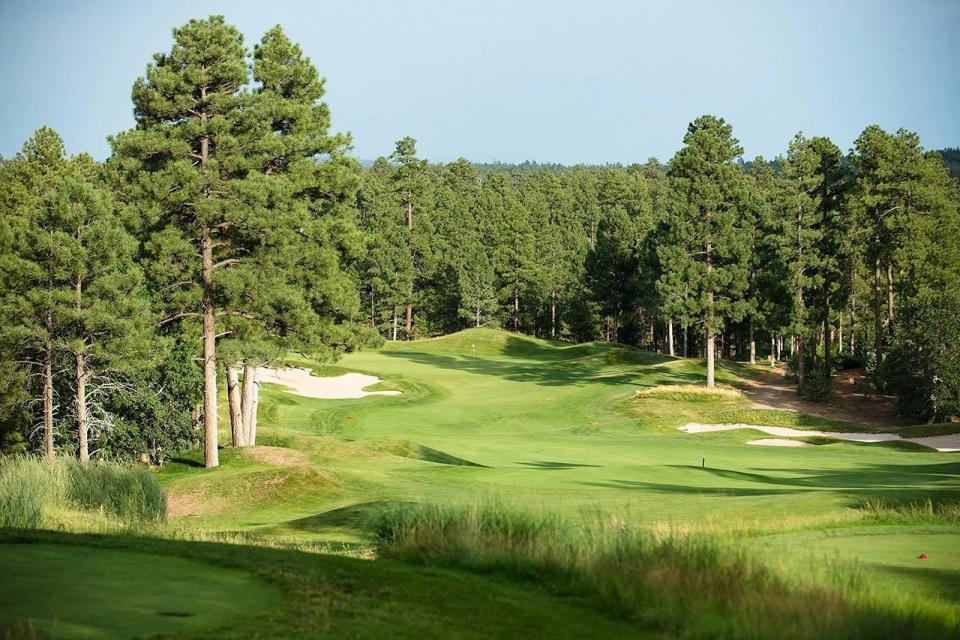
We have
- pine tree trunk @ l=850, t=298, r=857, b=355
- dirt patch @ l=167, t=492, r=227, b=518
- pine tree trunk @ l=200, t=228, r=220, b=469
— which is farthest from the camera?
pine tree trunk @ l=850, t=298, r=857, b=355

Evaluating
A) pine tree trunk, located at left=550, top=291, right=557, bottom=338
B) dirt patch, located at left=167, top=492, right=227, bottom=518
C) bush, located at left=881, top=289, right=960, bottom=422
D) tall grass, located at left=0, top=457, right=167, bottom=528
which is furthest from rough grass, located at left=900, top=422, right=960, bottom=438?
pine tree trunk, located at left=550, top=291, right=557, bottom=338

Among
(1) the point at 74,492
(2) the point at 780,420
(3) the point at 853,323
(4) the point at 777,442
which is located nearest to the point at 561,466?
(4) the point at 777,442

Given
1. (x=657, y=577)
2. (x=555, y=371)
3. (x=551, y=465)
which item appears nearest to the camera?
(x=657, y=577)

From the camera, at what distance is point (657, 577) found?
9.41m

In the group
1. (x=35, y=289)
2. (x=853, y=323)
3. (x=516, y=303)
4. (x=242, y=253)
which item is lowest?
(x=853, y=323)

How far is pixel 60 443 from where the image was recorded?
114ft

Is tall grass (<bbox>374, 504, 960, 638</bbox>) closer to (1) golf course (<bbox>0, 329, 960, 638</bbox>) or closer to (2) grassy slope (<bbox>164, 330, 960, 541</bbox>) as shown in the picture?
(1) golf course (<bbox>0, 329, 960, 638</bbox>)

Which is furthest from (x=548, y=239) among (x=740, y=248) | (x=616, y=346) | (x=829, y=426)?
(x=829, y=426)

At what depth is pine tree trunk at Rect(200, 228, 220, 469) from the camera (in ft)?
93.0

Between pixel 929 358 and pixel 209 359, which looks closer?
pixel 209 359

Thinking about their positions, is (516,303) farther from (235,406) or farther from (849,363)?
(235,406)

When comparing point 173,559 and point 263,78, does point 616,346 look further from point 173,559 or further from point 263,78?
point 173,559

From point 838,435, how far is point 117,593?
39.7 m

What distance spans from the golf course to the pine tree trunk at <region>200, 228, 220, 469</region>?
0.60 meters
